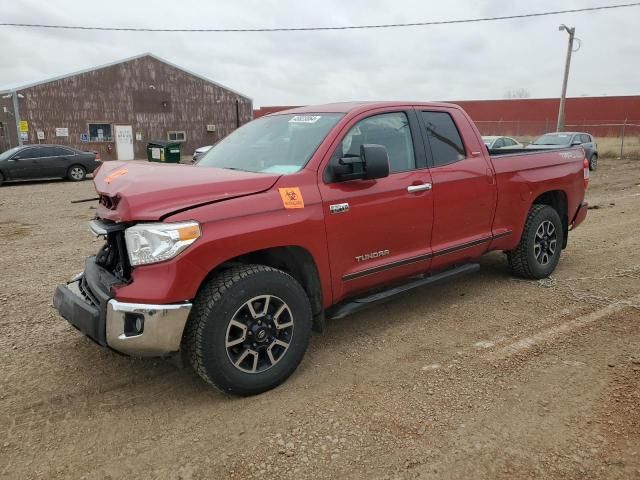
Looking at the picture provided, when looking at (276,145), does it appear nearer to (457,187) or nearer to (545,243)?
(457,187)

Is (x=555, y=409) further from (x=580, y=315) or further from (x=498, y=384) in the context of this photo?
(x=580, y=315)

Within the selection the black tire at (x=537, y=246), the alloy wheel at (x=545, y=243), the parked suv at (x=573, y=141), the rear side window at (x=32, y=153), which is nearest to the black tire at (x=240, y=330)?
the black tire at (x=537, y=246)

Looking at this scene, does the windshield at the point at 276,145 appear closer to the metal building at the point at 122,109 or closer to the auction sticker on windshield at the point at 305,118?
the auction sticker on windshield at the point at 305,118

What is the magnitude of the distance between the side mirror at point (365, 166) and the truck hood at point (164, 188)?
18.0 inches

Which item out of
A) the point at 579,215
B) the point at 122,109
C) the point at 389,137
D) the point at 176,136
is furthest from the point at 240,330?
the point at 176,136

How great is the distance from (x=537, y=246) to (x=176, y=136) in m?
31.0

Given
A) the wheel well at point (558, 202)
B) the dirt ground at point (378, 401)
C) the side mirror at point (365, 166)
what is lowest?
the dirt ground at point (378, 401)

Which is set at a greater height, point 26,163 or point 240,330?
point 26,163

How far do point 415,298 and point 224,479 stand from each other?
9.66 feet

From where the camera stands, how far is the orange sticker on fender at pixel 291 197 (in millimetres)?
3374

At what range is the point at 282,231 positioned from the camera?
10.9 ft

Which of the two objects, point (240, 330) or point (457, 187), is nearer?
point (240, 330)

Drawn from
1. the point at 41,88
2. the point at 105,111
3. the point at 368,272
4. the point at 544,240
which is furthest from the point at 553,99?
the point at 368,272

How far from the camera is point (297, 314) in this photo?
340 centimetres
